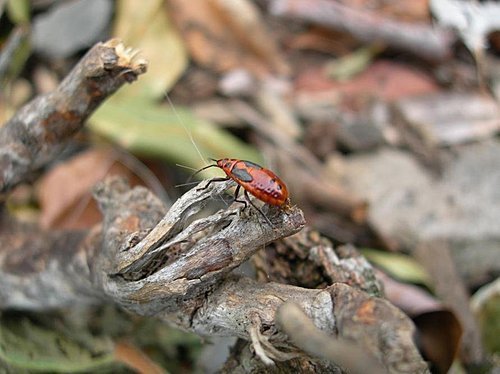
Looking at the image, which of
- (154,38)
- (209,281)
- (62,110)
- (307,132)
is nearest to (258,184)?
(209,281)

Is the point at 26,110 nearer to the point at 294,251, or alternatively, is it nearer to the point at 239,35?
the point at 294,251

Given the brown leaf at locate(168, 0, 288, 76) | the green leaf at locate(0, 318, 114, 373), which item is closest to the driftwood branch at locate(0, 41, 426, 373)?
Result: the green leaf at locate(0, 318, 114, 373)

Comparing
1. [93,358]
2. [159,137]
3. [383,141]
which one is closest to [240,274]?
[93,358]

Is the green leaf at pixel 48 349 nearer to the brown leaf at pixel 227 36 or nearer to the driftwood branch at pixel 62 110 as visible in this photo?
the driftwood branch at pixel 62 110

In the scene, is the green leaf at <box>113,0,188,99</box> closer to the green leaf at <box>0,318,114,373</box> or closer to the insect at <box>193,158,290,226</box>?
the green leaf at <box>0,318,114,373</box>

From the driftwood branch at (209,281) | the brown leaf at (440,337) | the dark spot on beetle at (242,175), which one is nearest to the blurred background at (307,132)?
the brown leaf at (440,337)

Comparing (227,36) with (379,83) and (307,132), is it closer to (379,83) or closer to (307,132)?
(307,132)
